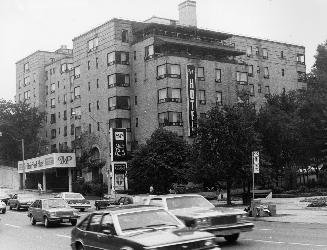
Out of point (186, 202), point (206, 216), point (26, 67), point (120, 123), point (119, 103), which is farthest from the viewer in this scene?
point (26, 67)

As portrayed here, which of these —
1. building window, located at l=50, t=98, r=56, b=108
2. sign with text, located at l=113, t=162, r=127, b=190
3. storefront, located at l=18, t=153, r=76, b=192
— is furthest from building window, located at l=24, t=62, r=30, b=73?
sign with text, located at l=113, t=162, r=127, b=190

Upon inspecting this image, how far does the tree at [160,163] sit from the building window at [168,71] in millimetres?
14542

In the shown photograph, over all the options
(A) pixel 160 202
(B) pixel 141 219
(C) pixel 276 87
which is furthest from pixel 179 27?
(B) pixel 141 219

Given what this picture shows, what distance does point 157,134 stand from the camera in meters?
53.9

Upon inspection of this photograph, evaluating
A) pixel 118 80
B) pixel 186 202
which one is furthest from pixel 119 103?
pixel 186 202

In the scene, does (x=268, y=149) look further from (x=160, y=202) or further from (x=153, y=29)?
(x=160, y=202)

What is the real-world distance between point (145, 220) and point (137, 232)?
58 centimetres

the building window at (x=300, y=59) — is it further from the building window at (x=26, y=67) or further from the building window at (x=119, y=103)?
the building window at (x=26, y=67)

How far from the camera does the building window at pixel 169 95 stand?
66188 millimetres

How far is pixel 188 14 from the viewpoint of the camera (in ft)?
253

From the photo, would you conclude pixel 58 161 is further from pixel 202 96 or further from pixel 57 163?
pixel 202 96

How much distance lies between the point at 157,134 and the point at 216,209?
37.2m

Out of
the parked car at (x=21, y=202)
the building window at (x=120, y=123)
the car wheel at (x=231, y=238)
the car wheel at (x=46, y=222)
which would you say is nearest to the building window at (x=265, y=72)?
the building window at (x=120, y=123)

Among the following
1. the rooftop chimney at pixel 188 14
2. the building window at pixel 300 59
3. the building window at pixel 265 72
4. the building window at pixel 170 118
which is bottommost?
the building window at pixel 170 118
